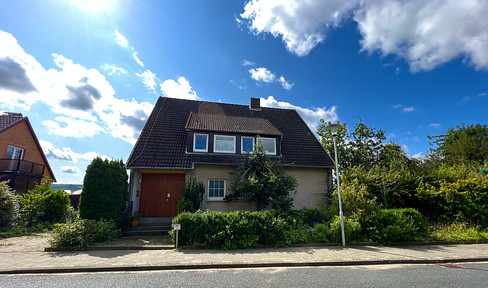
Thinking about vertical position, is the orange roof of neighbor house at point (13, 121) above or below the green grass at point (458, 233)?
above

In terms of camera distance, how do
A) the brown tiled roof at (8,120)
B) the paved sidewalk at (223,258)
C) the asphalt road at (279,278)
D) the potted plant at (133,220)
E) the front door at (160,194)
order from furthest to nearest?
the brown tiled roof at (8,120) < the front door at (160,194) < the potted plant at (133,220) < the paved sidewalk at (223,258) < the asphalt road at (279,278)

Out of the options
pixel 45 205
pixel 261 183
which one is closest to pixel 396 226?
pixel 261 183

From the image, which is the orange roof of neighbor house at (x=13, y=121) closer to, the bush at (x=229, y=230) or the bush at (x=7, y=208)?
the bush at (x=7, y=208)

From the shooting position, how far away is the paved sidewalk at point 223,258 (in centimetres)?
563

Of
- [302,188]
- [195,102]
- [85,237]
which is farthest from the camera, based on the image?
[195,102]

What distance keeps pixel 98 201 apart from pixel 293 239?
26.3ft

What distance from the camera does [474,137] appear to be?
2186 centimetres

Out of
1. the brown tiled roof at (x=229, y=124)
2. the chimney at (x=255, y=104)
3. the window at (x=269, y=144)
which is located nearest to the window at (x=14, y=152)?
the brown tiled roof at (x=229, y=124)

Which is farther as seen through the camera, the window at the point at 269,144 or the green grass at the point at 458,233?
the window at the point at 269,144

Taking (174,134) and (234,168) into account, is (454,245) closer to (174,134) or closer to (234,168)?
(234,168)

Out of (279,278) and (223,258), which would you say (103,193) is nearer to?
(223,258)

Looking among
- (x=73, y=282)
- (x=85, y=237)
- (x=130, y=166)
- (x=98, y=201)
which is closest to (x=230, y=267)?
(x=73, y=282)

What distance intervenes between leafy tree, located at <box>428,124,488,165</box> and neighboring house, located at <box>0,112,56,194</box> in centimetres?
3626

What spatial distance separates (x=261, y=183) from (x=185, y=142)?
17.4 feet
